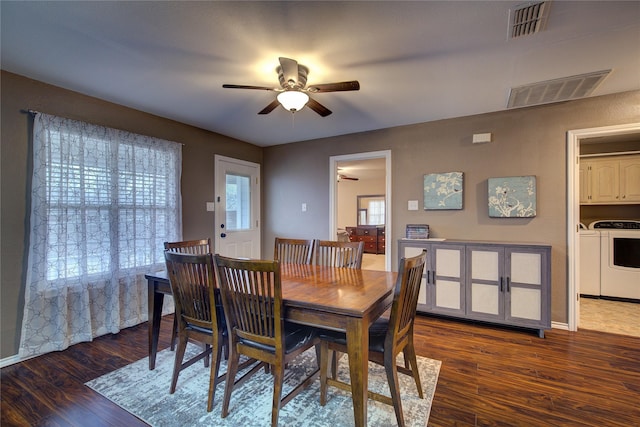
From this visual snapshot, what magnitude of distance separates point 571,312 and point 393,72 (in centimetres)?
299

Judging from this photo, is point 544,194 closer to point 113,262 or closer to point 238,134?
point 238,134

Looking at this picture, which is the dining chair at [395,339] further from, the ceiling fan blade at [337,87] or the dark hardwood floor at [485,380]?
the ceiling fan blade at [337,87]

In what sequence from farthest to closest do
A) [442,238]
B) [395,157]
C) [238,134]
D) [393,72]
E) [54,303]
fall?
[238,134] → [395,157] → [442,238] → [54,303] → [393,72]

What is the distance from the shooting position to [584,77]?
8.05 feet

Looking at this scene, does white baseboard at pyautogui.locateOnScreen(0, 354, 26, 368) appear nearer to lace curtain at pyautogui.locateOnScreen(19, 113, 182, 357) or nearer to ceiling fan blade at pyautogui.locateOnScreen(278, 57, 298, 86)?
lace curtain at pyautogui.locateOnScreen(19, 113, 182, 357)

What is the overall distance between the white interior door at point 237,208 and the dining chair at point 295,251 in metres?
1.54

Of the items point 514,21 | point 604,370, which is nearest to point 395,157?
point 514,21

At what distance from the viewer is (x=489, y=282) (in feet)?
10.1

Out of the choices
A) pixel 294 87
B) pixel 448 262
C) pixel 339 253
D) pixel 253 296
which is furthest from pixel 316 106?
pixel 448 262

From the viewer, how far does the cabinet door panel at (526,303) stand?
288 centimetres

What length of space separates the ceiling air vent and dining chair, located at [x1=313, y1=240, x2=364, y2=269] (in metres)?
1.77

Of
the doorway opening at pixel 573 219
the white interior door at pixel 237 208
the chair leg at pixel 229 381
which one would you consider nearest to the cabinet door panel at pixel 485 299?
the doorway opening at pixel 573 219

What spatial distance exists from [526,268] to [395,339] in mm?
2091

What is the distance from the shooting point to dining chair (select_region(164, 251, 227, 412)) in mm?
1825
